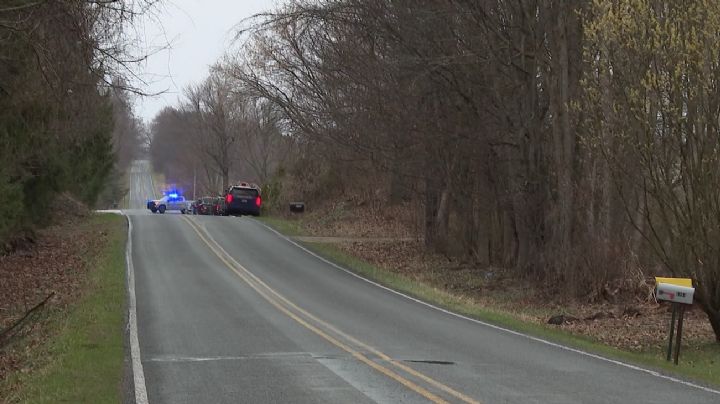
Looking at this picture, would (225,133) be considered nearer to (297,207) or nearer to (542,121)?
(297,207)

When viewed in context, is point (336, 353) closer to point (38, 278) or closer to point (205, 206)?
point (38, 278)

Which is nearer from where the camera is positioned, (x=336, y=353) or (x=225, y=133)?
(x=336, y=353)

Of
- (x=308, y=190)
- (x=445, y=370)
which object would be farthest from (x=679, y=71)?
(x=308, y=190)

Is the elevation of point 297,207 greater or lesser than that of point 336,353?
greater

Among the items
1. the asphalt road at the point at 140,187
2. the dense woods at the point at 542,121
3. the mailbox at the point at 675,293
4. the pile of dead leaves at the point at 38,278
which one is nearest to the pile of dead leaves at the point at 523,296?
the dense woods at the point at 542,121

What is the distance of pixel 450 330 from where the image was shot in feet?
51.5

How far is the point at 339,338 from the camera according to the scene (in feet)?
46.3

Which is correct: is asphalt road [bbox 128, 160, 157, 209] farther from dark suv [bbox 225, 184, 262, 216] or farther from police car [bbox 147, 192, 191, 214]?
dark suv [bbox 225, 184, 262, 216]

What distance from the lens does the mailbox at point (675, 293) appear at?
1308cm

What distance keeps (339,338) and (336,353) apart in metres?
1.67

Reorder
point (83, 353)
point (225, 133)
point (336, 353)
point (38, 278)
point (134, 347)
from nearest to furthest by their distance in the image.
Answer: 1. point (83, 353)
2. point (336, 353)
3. point (134, 347)
4. point (38, 278)
5. point (225, 133)

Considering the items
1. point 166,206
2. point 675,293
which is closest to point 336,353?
point 675,293

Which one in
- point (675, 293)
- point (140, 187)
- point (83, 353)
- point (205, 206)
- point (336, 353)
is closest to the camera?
point (83, 353)

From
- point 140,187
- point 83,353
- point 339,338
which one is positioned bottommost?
point 83,353
